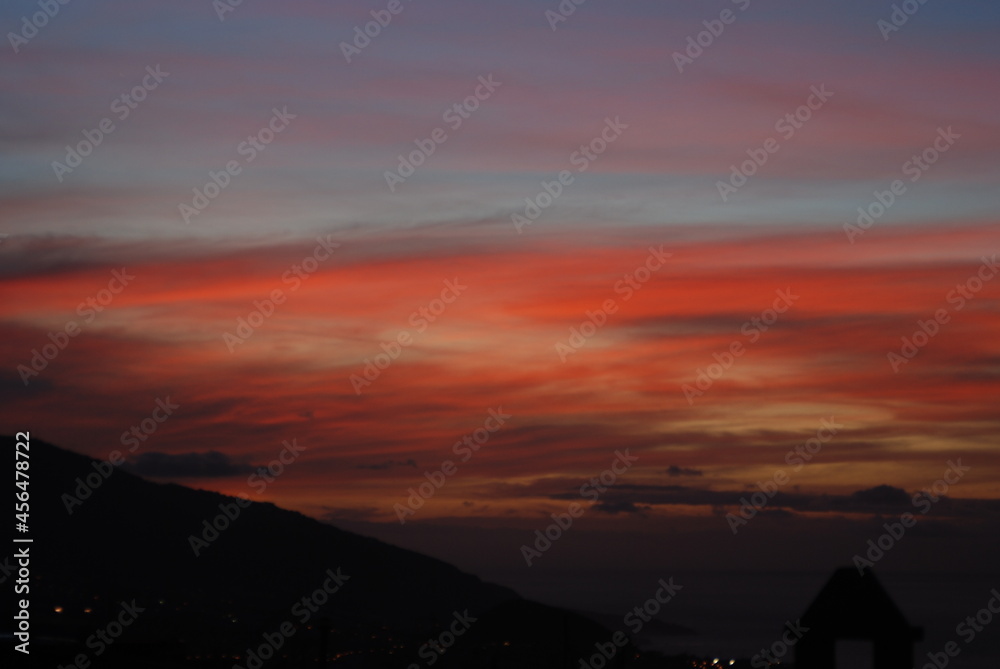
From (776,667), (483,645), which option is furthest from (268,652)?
(776,667)

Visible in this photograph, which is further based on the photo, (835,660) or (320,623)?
(320,623)

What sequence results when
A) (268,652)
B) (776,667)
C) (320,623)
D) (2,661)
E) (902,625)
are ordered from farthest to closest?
(268,652)
(776,667)
(320,623)
(2,661)
(902,625)

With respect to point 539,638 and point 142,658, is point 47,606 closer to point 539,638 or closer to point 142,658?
point 539,638

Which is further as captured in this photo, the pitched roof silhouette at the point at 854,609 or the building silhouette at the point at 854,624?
the pitched roof silhouette at the point at 854,609

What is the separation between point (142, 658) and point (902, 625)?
133ft

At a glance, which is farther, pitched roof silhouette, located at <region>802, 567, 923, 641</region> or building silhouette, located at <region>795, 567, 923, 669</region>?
pitched roof silhouette, located at <region>802, 567, 923, 641</region>

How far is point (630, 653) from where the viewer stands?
19750 centimetres

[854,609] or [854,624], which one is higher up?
[854,609]

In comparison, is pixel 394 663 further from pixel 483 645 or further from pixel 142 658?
pixel 142 658

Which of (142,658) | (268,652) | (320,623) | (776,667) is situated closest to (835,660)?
(320,623)

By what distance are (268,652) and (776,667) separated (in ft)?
319

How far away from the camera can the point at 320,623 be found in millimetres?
52938

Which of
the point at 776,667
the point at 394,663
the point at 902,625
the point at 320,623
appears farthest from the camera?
the point at 394,663

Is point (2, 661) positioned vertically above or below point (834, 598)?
below
